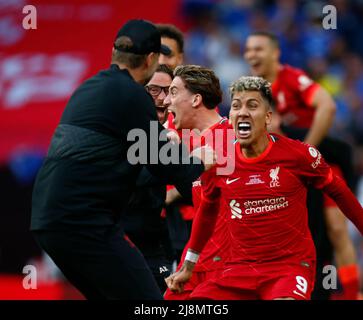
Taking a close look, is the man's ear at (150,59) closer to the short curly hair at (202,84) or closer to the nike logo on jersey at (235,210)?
the nike logo on jersey at (235,210)

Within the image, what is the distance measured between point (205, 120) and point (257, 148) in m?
0.78

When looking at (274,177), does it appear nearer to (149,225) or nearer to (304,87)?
(149,225)

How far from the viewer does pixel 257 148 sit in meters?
6.90

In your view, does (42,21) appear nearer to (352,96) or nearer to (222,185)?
(352,96)

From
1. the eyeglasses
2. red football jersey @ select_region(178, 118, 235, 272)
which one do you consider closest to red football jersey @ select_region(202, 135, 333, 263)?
red football jersey @ select_region(178, 118, 235, 272)

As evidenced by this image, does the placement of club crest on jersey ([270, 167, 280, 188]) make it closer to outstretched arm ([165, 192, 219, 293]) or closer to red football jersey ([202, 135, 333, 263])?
red football jersey ([202, 135, 333, 263])

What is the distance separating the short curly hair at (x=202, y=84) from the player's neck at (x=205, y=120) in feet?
0.17

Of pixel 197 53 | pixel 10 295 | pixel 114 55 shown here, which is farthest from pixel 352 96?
pixel 114 55

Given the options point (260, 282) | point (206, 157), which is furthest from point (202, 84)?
point (260, 282)

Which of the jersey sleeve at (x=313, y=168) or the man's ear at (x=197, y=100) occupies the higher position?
the man's ear at (x=197, y=100)

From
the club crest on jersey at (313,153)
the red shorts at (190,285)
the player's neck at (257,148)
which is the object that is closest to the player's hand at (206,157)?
the player's neck at (257,148)

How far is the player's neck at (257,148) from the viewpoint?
690 centimetres

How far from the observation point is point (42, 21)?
1417 cm

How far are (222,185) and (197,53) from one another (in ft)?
27.1
